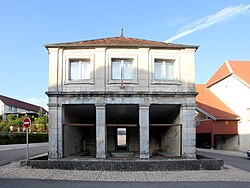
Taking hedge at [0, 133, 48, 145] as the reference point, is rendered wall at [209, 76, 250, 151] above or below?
above

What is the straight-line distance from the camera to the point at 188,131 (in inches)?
668

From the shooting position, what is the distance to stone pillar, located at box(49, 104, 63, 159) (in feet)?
54.3

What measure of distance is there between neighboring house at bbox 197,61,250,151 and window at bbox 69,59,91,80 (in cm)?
1879

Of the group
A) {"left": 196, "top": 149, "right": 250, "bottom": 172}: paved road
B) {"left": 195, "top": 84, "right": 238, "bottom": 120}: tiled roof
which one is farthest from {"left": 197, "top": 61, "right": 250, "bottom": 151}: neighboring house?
{"left": 196, "top": 149, "right": 250, "bottom": 172}: paved road

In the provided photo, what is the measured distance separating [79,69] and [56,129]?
3616 mm

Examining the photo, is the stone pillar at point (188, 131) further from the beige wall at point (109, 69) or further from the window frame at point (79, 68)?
the window frame at point (79, 68)

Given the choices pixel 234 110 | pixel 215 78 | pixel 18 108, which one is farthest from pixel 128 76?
pixel 18 108

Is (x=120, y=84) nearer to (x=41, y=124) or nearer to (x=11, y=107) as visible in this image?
(x=41, y=124)

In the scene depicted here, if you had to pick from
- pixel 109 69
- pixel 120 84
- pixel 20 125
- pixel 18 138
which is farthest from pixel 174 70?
pixel 20 125

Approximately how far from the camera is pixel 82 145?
23.0 m

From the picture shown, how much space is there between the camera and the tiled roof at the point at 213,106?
32281 millimetres

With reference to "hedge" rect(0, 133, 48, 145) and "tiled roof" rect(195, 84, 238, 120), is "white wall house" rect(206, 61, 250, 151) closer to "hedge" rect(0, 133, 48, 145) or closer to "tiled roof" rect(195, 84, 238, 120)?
"tiled roof" rect(195, 84, 238, 120)

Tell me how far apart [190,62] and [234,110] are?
18.1 metres

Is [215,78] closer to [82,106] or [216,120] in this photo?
[216,120]
